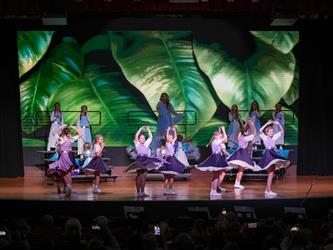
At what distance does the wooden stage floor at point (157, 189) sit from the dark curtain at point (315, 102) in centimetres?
55

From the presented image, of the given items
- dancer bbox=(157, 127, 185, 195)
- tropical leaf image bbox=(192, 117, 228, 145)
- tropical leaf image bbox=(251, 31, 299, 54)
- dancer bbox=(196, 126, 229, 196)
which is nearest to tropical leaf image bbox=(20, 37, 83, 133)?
tropical leaf image bbox=(192, 117, 228, 145)

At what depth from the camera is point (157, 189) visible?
14.4m

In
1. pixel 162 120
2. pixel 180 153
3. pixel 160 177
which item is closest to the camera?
pixel 180 153

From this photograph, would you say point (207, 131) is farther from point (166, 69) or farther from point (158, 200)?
point (158, 200)

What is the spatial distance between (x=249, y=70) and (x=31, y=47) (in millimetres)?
5016

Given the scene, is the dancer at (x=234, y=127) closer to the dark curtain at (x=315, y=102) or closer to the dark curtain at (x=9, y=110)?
the dark curtain at (x=315, y=102)

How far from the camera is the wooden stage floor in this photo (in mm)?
12875

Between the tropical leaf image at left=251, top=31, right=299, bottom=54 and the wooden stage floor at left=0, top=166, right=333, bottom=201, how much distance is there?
119 inches

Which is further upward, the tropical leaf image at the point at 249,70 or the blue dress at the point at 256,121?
the tropical leaf image at the point at 249,70

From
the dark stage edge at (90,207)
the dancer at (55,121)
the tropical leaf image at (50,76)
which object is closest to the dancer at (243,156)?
the dark stage edge at (90,207)

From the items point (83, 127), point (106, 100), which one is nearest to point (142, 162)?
point (83, 127)

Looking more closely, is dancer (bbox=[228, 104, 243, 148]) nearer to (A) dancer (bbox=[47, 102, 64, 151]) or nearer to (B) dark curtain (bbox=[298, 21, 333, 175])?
(B) dark curtain (bbox=[298, 21, 333, 175])

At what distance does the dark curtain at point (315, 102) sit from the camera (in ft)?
55.6

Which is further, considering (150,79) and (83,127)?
(150,79)
